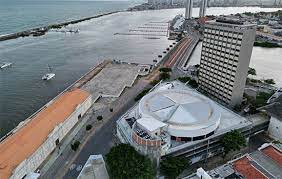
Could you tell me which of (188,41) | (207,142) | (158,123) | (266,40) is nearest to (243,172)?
(207,142)

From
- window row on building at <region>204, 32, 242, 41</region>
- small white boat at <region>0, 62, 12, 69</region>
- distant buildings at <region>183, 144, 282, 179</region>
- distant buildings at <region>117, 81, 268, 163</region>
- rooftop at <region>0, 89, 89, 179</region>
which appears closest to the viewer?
distant buildings at <region>183, 144, 282, 179</region>

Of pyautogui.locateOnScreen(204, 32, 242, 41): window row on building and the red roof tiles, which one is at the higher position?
pyautogui.locateOnScreen(204, 32, 242, 41): window row on building

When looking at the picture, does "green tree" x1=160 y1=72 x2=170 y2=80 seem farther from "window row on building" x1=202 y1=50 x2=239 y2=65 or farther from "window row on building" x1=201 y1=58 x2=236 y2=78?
"window row on building" x1=202 y1=50 x2=239 y2=65

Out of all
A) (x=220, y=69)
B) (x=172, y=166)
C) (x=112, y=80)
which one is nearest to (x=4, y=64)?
(x=112, y=80)

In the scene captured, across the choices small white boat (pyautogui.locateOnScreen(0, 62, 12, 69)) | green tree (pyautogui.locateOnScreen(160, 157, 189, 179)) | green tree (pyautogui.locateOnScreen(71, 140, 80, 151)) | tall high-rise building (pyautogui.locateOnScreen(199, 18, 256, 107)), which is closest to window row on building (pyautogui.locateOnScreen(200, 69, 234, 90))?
tall high-rise building (pyautogui.locateOnScreen(199, 18, 256, 107))

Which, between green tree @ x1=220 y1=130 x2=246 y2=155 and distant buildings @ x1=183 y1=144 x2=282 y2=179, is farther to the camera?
green tree @ x1=220 y1=130 x2=246 y2=155

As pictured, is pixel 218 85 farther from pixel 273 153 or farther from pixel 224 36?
pixel 273 153

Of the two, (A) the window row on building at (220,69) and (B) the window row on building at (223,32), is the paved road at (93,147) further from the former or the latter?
(B) the window row on building at (223,32)
